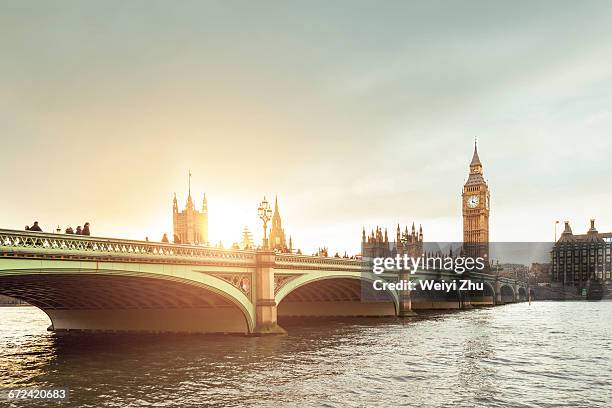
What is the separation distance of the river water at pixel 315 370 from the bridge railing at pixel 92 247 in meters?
6.22

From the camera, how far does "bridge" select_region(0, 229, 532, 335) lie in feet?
86.7

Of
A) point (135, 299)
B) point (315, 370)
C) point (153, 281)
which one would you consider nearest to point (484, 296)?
point (135, 299)

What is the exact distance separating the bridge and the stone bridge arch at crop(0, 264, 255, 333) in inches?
2.3

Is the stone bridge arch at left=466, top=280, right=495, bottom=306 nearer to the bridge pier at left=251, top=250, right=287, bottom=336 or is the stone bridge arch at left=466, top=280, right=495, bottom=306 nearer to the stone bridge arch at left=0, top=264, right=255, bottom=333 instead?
the bridge pier at left=251, top=250, right=287, bottom=336

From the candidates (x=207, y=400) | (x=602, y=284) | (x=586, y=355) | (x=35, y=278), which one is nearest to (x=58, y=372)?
(x=35, y=278)

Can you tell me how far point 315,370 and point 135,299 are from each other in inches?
773

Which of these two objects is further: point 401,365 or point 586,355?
point 586,355

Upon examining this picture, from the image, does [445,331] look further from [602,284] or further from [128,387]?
[602,284]

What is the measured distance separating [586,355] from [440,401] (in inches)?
755

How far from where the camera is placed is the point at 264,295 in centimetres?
4131

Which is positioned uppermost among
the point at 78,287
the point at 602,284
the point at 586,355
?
the point at 78,287

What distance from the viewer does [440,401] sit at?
893 inches

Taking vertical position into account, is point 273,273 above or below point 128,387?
above

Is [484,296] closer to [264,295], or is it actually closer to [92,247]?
[264,295]
